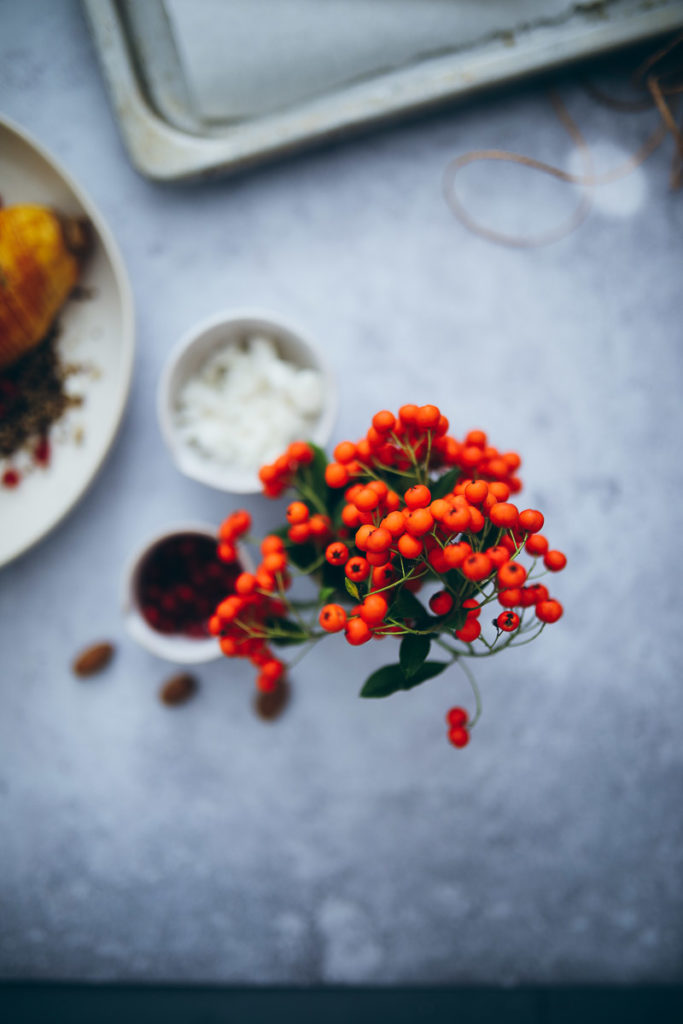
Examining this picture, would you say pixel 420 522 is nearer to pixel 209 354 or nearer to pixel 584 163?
pixel 209 354

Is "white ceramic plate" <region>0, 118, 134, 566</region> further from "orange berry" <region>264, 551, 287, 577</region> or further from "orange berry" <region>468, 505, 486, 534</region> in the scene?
"orange berry" <region>468, 505, 486, 534</region>

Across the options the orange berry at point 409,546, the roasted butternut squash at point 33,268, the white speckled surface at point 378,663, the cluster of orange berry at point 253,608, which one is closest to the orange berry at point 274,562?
the cluster of orange berry at point 253,608

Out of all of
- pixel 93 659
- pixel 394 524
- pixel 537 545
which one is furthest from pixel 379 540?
pixel 93 659

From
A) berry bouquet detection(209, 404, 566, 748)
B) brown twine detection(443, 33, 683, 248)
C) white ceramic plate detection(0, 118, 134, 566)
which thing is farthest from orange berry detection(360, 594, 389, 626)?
brown twine detection(443, 33, 683, 248)

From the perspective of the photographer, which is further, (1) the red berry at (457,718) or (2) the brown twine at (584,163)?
(2) the brown twine at (584,163)

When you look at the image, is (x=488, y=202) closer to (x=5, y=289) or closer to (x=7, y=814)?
(x=5, y=289)

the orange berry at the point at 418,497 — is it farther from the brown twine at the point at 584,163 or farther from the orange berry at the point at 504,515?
the brown twine at the point at 584,163
